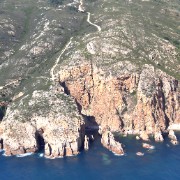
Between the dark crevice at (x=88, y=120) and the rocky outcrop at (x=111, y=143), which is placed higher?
the dark crevice at (x=88, y=120)

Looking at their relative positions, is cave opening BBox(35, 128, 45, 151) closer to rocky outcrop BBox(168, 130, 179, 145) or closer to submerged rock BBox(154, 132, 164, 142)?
submerged rock BBox(154, 132, 164, 142)

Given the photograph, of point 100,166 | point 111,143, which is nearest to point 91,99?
point 111,143

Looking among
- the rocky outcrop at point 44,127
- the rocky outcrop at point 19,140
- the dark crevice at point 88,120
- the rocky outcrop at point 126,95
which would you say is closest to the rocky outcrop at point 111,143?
the rocky outcrop at point 44,127

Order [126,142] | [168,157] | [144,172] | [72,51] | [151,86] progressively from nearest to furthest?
[144,172] < [168,157] < [126,142] < [151,86] < [72,51]

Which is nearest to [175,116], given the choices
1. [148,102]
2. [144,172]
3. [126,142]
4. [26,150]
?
[148,102]

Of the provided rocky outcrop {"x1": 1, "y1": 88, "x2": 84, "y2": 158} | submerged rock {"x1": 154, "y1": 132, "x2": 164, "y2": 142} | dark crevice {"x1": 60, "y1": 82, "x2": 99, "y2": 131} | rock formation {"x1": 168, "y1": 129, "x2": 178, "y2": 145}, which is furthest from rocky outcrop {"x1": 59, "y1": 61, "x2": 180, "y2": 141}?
rocky outcrop {"x1": 1, "y1": 88, "x2": 84, "y2": 158}

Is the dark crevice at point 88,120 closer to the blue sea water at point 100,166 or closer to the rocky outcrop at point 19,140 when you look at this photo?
the blue sea water at point 100,166

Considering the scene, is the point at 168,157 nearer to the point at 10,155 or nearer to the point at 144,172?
the point at 144,172
